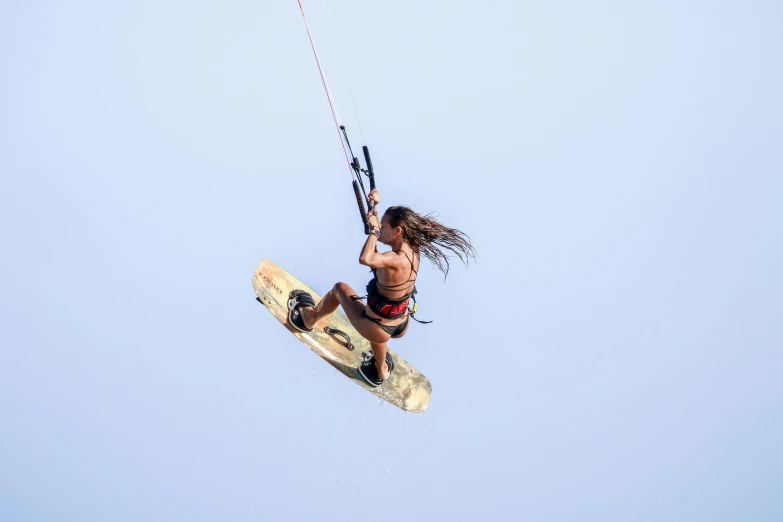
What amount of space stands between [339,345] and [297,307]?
1.08 metres

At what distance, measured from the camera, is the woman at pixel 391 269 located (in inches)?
400

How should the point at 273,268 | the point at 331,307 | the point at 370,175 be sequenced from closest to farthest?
1. the point at 370,175
2. the point at 331,307
3. the point at 273,268

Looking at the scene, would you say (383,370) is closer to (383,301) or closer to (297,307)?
(297,307)

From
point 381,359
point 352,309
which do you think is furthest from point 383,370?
point 352,309

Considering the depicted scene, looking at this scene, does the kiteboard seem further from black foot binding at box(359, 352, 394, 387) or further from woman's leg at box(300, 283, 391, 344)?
woman's leg at box(300, 283, 391, 344)

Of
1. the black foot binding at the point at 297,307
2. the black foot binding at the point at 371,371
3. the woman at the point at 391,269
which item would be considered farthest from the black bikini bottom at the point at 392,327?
the black foot binding at the point at 297,307

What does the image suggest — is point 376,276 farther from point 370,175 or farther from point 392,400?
point 392,400

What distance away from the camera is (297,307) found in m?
12.5

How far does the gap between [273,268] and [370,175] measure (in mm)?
3294

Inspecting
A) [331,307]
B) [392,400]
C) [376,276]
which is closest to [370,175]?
[376,276]

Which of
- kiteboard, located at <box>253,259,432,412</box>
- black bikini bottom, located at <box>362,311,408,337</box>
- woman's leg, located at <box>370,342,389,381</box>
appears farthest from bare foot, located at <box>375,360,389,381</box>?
black bikini bottom, located at <box>362,311,408,337</box>

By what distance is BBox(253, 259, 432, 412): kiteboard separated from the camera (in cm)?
1241

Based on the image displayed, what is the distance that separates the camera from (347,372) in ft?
42.1

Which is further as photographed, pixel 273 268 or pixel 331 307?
pixel 273 268
